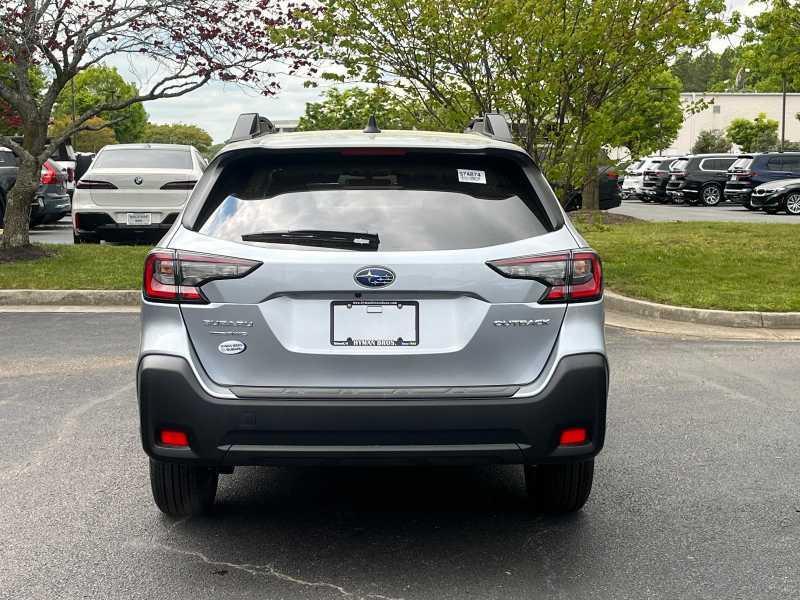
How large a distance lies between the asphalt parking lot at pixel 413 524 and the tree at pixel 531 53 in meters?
6.40

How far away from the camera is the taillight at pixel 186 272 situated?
12.6 feet

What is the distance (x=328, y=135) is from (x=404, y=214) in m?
0.74

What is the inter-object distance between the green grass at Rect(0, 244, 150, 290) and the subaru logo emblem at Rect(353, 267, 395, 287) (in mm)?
8297

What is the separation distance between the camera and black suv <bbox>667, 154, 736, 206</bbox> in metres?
37.8

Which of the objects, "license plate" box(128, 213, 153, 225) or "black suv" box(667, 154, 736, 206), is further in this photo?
"black suv" box(667, 154, 736, 206)

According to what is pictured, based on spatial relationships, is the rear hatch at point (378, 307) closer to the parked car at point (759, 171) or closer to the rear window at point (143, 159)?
the rear window at point (143, 159)

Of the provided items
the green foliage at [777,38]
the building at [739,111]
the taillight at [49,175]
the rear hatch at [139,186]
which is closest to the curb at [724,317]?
the rear hatch at [139,186]

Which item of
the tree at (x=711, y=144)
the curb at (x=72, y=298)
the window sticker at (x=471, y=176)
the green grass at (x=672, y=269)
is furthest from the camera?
the tree at (x=711, y=144)

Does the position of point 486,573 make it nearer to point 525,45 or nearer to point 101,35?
point 525,45

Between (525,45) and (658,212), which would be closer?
(525,45)

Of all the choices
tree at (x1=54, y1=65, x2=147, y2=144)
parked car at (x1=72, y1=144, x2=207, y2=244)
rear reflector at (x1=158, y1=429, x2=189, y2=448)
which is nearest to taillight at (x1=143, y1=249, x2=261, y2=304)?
rear reflector at (x1=158, y1=429, x2=189, y2=448)

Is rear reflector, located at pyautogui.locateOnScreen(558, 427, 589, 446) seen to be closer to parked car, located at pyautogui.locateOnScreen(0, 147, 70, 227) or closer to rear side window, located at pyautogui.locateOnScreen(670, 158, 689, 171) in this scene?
parked car, located at pyautogui.locateOnScreen(0, 147, 70, 227)

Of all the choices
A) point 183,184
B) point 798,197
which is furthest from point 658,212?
point 183,184

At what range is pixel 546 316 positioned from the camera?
3.89 metres
